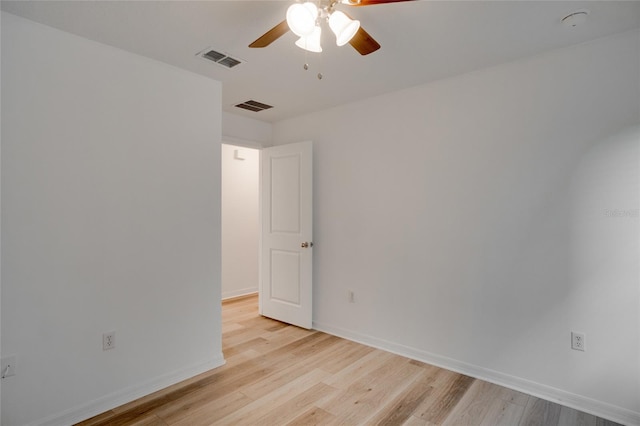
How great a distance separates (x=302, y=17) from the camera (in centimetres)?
152

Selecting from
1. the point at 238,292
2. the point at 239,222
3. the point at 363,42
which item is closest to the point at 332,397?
the point at 363,42

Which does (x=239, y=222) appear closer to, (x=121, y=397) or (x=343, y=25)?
(x=121, y=397)

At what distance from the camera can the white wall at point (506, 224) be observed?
223 centimetres

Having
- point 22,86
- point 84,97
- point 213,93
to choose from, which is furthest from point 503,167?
point 22,86

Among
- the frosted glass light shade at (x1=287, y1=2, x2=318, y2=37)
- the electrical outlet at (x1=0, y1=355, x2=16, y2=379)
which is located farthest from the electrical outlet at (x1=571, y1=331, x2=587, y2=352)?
the electrical outlet at (x1=0, y1=355, x2=16, y2=379)

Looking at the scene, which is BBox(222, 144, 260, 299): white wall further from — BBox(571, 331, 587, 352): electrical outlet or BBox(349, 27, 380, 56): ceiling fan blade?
BBox(571, 331, 587, 352): electrical outlet

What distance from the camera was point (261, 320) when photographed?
4.18 m

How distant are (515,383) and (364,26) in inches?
108

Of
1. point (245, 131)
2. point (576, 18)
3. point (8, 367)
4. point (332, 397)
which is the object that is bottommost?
point (332, 397)

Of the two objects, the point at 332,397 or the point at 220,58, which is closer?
the point at 332,397

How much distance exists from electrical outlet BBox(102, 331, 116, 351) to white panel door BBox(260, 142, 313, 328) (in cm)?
195

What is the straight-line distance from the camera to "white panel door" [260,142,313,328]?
386cm

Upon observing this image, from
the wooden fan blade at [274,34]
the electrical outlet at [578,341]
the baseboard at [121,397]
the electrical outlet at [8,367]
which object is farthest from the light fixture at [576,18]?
the electrical outlet at [8,367]

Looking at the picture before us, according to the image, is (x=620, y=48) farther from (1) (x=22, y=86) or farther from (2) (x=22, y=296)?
(2) (x=22, y=296)
